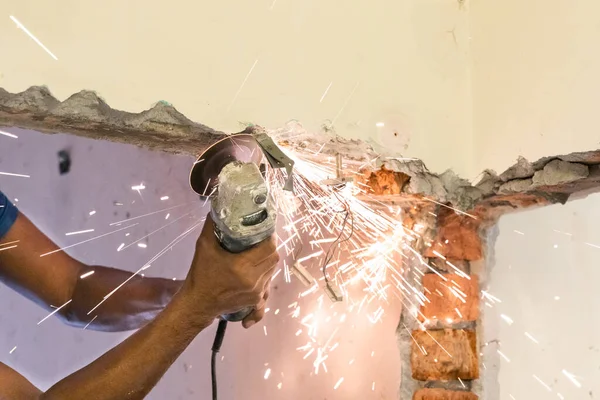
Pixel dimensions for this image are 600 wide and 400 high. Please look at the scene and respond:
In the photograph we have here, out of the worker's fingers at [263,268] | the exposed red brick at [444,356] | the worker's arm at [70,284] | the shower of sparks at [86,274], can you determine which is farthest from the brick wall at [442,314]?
the shower of sparks at [86,274]

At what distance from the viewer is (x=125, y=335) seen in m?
1.24

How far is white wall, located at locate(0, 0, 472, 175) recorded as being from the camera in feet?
3.16

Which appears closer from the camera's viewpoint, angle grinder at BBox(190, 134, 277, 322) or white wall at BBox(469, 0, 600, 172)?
angle grinder at BBox(190, 134, 277, 322)

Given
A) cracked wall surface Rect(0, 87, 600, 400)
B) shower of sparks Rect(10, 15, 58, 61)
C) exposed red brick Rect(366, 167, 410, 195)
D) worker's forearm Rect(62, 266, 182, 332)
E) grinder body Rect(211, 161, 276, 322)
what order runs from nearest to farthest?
grinder body Rect(211, 161, 276, 322) → shower of sparks Rect(10, 15, 58, 61) → cracked wall surface Rect(0, 87, 600, 400) → worker's forearm Rect(62, 266, 182, 332) → exposed red brick Rect(366, 167, 410, 195)

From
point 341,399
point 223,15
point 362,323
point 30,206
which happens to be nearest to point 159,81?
point 223,15

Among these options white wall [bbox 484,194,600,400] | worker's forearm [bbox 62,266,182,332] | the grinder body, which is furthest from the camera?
white wall [bbox 484,194,600,400]

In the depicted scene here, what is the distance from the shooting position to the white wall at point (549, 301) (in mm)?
1468

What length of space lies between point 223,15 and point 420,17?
50cm

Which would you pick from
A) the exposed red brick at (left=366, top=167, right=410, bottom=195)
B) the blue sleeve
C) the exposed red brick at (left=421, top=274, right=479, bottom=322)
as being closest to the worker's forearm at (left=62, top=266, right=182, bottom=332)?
the blue sleeve

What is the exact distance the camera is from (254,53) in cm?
112

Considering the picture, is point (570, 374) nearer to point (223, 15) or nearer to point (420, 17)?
point (420, 17)

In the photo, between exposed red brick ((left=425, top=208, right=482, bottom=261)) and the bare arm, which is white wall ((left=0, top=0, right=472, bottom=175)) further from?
the bare arm

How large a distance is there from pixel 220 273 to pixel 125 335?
1.56 ft

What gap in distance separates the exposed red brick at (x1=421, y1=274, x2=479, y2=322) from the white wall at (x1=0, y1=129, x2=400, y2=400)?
0.37ft
